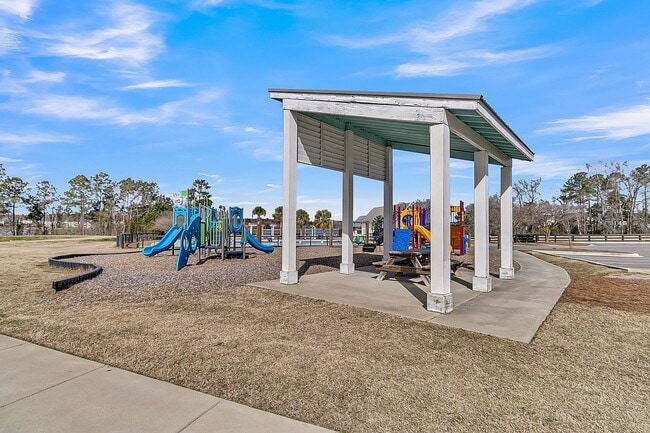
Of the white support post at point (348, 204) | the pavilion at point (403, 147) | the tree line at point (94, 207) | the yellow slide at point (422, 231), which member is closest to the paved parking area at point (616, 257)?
the yellow slide at point (422, 231)

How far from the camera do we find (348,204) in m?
9.98

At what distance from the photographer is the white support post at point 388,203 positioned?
38.1ft

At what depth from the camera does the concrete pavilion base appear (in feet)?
16.9

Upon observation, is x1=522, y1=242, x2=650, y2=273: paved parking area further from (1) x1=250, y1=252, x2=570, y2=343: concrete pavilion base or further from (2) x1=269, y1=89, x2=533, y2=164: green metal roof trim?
(2) x1=269, y1=89, x2=533, y2=164: green metal roof trim

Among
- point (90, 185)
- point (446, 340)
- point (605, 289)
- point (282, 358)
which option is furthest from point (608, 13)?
point (90, 185)

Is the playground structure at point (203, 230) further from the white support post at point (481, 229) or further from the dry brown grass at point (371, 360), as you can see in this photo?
the white support post at point (481, 229)

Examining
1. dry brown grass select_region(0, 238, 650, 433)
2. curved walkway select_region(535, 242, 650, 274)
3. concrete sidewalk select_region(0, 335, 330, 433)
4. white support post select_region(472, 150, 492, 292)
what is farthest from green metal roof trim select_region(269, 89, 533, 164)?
curved walkway select_region(535, 242, 650, 274)

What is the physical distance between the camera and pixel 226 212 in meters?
13.8

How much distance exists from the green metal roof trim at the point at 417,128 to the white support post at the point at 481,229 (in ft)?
2.85

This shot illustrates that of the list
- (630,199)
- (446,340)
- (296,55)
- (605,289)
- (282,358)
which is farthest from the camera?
(630,199)

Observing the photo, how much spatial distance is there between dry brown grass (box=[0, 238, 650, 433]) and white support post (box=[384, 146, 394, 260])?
19.5 ft

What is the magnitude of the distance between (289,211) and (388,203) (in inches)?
190

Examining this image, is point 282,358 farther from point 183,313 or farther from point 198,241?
point 198,241

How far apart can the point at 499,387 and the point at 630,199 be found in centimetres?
5908
